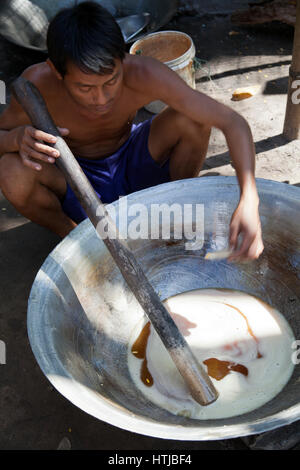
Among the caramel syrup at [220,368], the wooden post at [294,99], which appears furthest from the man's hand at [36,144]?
the wooden post at [294,99]

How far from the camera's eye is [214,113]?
5.82 feet

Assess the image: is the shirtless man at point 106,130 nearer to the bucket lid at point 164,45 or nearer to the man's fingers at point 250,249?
the man's fingers at point 250,249

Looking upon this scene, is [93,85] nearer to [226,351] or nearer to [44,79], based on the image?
[44,79]

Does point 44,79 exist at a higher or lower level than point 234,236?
higher

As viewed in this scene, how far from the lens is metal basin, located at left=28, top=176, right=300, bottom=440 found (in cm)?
132

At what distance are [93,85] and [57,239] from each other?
100 centimetres

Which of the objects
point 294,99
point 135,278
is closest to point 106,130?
point 135,278

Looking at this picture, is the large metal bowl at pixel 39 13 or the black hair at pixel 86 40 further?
the large metal bowl at pixel 39 13

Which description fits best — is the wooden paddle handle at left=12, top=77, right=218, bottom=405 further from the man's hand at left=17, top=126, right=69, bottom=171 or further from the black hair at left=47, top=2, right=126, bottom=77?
the black hair at left=47, top=2, right=126, bottom=77

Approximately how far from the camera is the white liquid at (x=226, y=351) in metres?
1.54

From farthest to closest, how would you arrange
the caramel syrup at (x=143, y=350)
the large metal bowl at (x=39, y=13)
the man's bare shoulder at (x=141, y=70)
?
1. the large metal bowl at (x=39, y=13)
2. the man's bare shoulder at (x=141, y=70)
3. the caramel syrup at (x=143, y=350)

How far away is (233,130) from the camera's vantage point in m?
1.71
